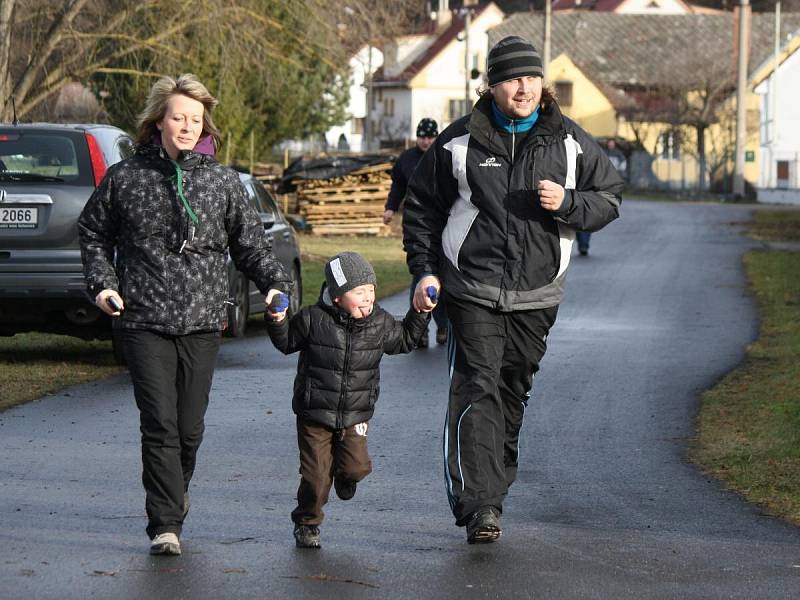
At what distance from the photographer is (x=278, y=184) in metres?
35.9

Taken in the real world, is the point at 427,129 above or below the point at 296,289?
above

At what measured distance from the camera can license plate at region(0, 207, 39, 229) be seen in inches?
459

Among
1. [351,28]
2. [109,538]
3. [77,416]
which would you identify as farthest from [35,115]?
[109,538]

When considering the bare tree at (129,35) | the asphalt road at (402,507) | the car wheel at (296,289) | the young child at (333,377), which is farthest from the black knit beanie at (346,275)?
the bare tree at (129,35)

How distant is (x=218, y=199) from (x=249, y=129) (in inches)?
1136

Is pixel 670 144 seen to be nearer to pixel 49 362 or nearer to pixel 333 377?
pixel 49 362

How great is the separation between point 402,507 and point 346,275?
1420mm

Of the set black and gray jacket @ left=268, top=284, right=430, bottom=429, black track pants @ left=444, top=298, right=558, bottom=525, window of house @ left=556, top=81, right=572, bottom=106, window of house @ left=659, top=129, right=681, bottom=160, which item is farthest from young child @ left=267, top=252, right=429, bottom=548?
window of house @ left=556, top=81, right=572, bottom=106

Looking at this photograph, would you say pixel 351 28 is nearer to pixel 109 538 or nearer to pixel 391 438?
pixel 391 438

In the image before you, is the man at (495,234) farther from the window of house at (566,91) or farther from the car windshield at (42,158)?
the window of house at (566,91)

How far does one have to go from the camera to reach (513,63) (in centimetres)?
654

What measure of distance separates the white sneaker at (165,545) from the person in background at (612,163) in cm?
199

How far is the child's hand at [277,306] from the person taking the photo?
6.24 meters

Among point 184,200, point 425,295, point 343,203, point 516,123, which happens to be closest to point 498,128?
point 516,123
